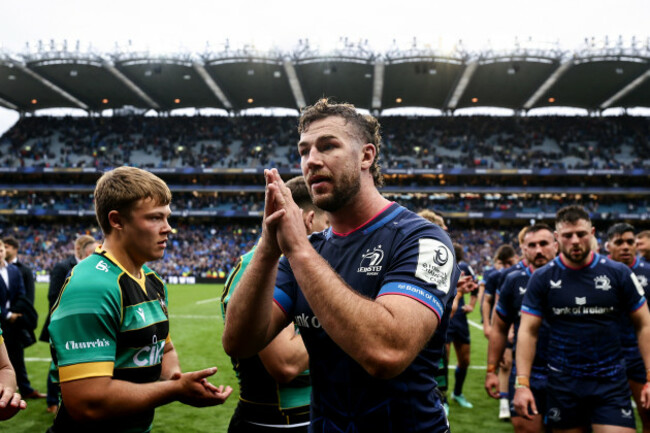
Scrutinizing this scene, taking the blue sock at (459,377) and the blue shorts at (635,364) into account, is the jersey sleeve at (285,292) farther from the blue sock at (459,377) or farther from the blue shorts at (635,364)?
the blue sock at (459,377)

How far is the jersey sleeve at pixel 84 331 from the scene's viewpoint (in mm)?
2258

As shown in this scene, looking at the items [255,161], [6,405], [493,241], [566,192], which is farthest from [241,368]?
[566,192]

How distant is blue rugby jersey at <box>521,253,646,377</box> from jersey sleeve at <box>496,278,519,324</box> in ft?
4.14

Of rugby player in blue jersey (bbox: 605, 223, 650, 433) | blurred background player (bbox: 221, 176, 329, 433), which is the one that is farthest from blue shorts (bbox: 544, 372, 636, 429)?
blurred background player (bbox: 221, 176, 329, 433)

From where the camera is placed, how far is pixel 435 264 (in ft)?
6.55

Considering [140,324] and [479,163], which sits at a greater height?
[479,163]

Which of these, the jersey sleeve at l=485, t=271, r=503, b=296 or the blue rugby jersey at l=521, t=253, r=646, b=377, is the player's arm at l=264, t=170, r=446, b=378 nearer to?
the blue rugby jersey at l=521, t=253, r=646, b=377

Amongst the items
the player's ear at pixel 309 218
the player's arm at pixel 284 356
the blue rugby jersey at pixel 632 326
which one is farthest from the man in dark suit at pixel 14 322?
the blue rugby jersey at pixel 632 326

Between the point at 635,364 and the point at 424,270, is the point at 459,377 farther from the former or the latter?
the point at 424,270

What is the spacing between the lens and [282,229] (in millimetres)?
1892

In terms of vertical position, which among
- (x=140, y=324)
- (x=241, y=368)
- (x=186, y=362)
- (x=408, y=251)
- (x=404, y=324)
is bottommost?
(x=186, y=362)

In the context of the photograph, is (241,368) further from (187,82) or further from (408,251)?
(187,82)

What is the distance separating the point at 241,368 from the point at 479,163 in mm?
49312

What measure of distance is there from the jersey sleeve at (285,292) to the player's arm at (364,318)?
0.58m
